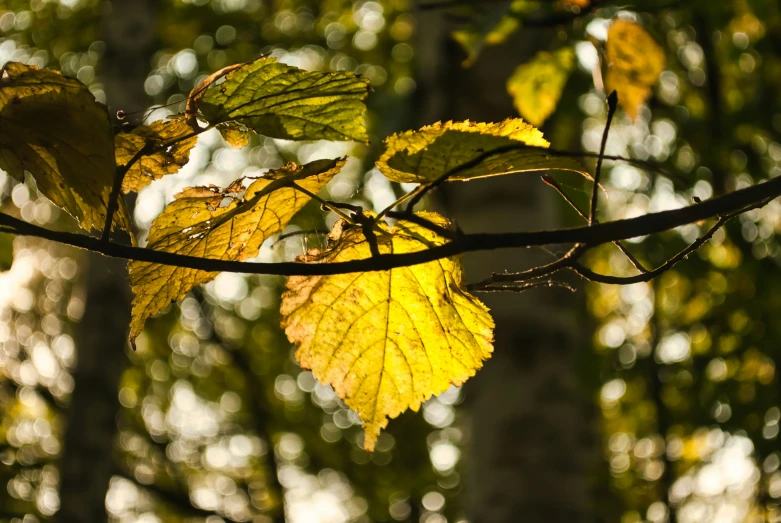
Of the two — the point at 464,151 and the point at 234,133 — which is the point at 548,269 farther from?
the point at 234,133

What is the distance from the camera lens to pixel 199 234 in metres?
0.47

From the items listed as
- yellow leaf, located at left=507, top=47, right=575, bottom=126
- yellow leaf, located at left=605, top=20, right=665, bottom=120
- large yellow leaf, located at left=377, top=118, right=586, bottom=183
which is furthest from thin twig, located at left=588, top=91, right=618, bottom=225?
yellow leaf, located at left=507, top=47, right=575, bottom=126

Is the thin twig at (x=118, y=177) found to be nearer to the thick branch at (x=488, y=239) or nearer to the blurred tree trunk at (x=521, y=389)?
the thick branch at (x=488, y=239)

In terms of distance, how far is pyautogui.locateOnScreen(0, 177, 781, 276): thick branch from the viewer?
1.01 feet

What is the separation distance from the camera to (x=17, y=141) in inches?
17.2

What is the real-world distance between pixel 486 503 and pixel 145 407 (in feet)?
20.7

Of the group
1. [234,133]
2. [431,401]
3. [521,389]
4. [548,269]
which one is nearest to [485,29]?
[234,133]

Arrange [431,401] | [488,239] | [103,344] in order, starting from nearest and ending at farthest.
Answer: [488,239]
[103,344]
[431,401]

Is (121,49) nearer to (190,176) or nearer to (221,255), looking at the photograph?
(190,176)

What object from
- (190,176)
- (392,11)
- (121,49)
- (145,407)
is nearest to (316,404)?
(145,407)

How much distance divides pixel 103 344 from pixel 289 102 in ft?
8.09

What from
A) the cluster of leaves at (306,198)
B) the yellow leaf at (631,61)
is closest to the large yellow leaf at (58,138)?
the cluster of leaves at (306,198)

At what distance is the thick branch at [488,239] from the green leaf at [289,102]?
0.15 meters

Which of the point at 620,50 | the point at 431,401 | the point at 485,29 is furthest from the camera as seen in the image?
the point at 431,401
